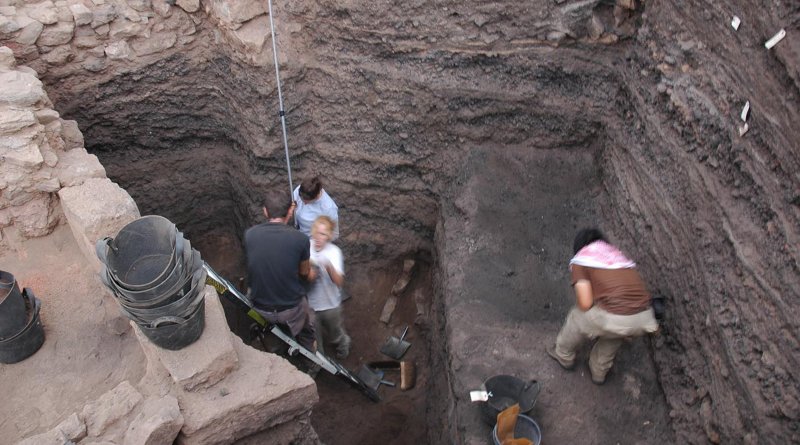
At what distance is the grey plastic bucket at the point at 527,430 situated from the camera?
13.4 feet

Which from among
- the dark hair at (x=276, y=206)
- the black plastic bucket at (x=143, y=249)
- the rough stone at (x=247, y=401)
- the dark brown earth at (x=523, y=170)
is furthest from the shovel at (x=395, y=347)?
the black plastic bucket at (x=143, y=249)

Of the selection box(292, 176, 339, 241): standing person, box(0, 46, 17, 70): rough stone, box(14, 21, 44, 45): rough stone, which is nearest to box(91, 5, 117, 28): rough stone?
box(14, 21, 44, 45): rough stone

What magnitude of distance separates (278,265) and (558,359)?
2135mm

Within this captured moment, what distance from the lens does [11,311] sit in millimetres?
3799

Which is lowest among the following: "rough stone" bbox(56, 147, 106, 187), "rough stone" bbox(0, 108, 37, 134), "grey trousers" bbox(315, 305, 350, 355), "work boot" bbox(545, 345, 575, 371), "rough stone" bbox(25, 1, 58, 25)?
"grey trousers" bbox(315, 305, 350, 355)

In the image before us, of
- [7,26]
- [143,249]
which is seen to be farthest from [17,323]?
[7,26]

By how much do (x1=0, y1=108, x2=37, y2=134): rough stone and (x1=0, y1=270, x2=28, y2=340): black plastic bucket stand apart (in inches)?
46.7

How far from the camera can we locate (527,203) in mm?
5629

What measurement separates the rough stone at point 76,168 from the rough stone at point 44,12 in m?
1.49

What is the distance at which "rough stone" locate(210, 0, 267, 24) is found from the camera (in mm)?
5746

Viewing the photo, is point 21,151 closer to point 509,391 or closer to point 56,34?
point 56,34

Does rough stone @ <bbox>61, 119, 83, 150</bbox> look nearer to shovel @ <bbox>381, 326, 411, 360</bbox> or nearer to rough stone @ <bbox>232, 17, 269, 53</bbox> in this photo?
rough stone @ <bbox>232, 17, 269, 53</bbox>

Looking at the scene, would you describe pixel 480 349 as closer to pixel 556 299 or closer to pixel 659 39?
pixel 556 299

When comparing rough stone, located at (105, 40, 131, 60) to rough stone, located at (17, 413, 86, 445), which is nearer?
rough stone, located at (17, 413, 86, 445)
